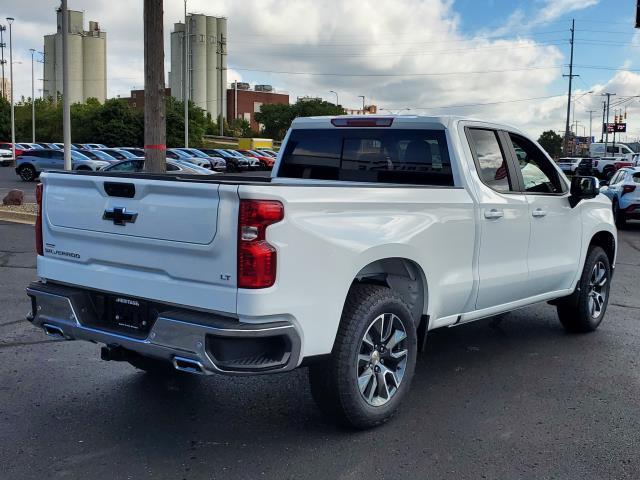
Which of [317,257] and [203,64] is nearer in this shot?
[317,257]

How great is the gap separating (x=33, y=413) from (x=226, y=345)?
182cm

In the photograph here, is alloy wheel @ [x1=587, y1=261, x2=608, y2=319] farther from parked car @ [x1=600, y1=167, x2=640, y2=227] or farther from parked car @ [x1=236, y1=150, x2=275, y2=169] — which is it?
parked car @ [x1=236, y1=150, x2=275, y2=169]

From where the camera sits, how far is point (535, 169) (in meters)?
6.00

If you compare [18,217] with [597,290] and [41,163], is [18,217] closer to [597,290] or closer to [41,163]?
[597,290]

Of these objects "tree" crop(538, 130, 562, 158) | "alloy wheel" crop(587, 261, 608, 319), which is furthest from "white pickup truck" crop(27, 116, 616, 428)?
"tree" crop(538, 130, 562, 158)

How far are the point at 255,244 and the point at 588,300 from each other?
4.40m

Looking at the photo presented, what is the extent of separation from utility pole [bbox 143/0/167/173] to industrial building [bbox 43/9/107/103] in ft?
344

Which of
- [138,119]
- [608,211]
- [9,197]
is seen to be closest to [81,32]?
[138,119]

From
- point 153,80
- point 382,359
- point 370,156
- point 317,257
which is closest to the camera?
point 317,257

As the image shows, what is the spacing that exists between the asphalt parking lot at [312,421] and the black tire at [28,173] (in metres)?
30.0

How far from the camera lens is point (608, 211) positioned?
695 cm

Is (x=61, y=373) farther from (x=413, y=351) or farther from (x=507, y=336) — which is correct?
(x=507, y=336)

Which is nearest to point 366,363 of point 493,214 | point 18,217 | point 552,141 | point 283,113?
point 493,214

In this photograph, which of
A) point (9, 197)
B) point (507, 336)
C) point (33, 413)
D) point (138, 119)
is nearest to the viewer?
point (33, 413)
